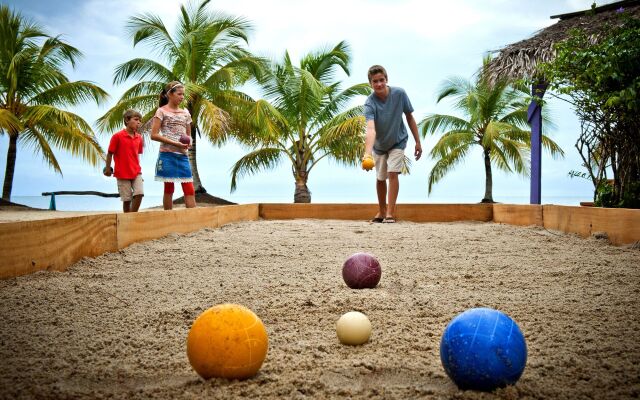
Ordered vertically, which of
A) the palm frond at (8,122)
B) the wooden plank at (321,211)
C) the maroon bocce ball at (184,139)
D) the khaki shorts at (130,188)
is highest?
the palm frond at (8,122)

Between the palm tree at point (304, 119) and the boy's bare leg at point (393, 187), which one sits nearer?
the boy's bare leg at point (393, 187)

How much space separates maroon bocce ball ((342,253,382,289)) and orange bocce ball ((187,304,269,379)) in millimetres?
1291

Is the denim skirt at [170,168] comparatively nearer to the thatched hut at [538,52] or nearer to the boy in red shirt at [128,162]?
the boy in red shirt at [128,162]

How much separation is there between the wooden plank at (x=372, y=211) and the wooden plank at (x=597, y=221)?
1676mm

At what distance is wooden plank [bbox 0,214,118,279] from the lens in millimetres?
3295

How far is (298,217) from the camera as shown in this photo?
8203mm

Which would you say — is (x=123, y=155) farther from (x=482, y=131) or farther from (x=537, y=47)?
(x=482, y=131)

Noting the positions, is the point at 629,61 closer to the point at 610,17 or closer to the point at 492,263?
the point at 492,263

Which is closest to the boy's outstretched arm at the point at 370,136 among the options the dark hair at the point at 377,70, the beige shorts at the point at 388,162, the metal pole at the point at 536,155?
the beige shorts at the point at 388,162

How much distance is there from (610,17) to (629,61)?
4271mm

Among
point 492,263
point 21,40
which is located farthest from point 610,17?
point 21,40

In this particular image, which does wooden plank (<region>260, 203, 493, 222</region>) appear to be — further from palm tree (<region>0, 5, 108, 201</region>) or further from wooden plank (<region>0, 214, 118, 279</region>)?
palm tree (<region>0, 5, 108, 201</region>)

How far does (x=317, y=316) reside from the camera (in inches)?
99.4

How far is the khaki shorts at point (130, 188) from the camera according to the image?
6.67 meters
